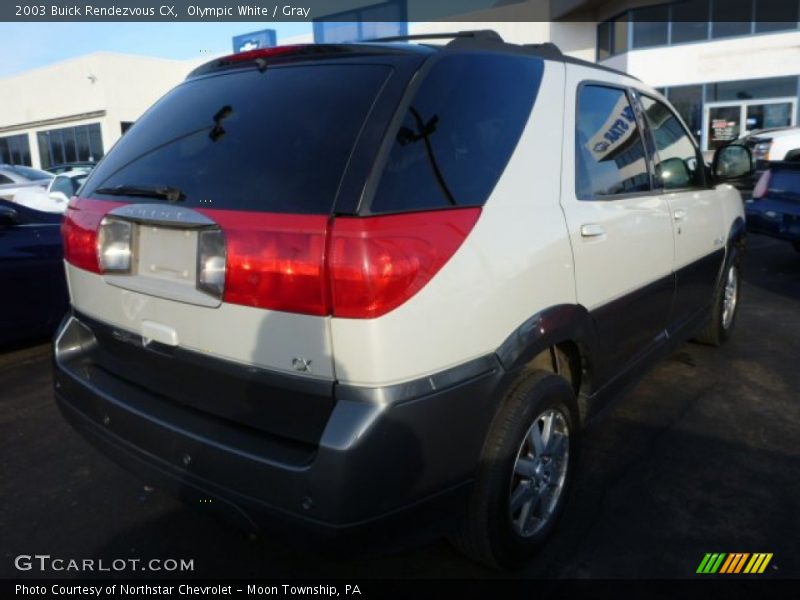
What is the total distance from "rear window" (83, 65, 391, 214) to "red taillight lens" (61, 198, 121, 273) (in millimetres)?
89

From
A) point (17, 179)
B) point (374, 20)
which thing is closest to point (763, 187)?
point (374, 20)

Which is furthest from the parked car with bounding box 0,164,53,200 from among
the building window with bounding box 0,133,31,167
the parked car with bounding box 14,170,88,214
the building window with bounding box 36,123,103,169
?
the building window with bounding box 0,133,31,167

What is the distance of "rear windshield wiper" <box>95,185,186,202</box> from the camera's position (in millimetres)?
2084

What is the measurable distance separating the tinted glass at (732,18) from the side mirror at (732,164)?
66.1 ft

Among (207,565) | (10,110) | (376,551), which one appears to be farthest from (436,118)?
(10,110)

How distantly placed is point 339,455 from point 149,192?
Result: 1126 mm

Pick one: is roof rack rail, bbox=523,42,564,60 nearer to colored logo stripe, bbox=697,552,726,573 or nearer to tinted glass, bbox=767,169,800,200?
colored logo stripe, bbox=697,552,726,573

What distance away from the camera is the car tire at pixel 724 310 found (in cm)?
457

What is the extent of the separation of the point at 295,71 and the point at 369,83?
14.1 inches

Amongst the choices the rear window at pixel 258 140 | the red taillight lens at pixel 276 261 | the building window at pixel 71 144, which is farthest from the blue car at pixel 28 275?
the building window at pixel 71 144

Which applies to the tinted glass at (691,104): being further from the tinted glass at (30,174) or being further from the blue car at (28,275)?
the blue car at (28,275)

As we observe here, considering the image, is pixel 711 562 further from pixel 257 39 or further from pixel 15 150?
pixel 15 150

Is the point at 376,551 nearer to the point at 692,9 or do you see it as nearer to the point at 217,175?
the point at 217,175

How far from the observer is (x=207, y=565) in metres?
2.49
